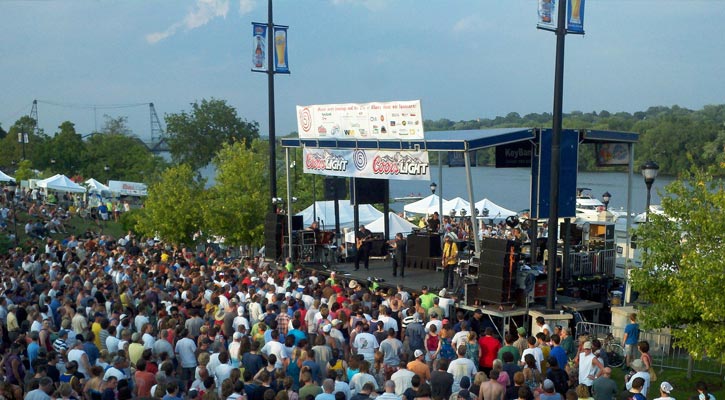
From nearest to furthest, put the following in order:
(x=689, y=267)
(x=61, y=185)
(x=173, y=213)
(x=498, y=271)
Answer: (x=689, y=267)
(x=498, y=271)
(x=173, y=213)
(x=61, y=185)

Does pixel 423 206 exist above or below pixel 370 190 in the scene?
below

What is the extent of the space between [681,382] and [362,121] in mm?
9218

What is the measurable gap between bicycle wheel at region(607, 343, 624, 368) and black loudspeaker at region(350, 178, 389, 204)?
1038 centimetres

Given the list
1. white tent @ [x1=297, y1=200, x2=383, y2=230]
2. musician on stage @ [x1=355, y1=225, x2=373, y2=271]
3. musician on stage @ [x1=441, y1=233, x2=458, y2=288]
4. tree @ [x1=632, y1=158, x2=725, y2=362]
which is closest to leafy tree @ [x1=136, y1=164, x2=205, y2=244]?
white tent @ [x1=297, y1=200, x2=383, y2=230]

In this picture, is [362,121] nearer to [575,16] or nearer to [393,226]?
[575,16]

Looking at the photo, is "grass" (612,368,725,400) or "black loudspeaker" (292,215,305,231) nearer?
"grass" (612,368,725,400)

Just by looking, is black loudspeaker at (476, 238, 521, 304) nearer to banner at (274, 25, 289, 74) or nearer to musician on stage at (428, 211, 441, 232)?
musician on stage at (428, 211, 441, 232)

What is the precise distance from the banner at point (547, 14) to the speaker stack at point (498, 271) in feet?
13.2

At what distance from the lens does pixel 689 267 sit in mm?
10336

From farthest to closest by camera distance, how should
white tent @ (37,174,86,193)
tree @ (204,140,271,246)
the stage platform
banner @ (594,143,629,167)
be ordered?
1. white tent @ (37,174,86,193)
2. tree @ (204,140,271,246)
3. banner @ (594,143,629,167)
4. the stage platform

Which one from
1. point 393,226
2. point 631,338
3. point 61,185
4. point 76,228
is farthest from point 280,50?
point 61,185

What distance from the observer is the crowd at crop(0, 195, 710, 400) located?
7.97m

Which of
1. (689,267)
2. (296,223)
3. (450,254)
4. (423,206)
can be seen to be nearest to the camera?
(689,267)

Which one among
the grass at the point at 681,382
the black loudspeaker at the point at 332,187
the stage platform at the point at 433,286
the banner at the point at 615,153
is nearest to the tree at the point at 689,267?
the grass at the point at 681,382
